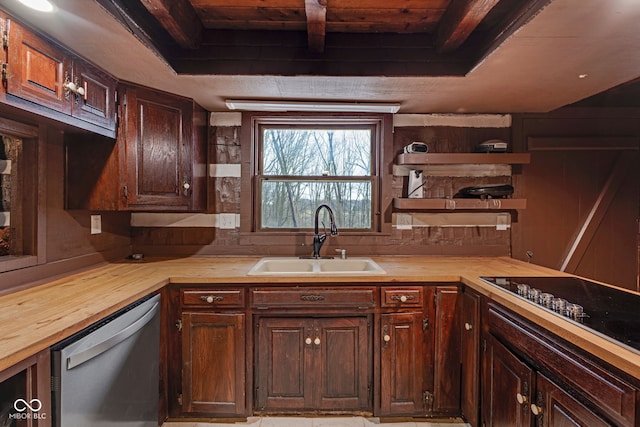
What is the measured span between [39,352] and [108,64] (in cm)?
141

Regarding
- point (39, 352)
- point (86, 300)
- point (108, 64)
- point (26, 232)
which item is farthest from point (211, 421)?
point (108, 64)

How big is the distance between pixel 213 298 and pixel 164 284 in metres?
0.28

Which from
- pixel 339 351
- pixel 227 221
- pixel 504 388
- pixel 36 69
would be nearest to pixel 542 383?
pixel 504 388

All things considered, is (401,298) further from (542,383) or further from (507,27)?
(507,27)

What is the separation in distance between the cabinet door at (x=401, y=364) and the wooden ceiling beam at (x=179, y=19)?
1880 millimetres

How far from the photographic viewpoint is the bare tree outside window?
2.54 m

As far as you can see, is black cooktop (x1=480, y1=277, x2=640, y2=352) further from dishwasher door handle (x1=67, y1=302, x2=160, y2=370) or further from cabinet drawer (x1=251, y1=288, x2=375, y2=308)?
dishwasher door handle (x1=67, y1=302, x2=160, y2=370)

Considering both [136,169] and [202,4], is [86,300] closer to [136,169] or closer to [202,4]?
[136,169]

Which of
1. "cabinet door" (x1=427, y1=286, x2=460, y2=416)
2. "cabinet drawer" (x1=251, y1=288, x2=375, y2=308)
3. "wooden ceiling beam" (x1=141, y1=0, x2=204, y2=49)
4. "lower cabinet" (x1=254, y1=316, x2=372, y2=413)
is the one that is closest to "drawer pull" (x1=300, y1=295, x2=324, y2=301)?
"cabinet drawer" (x1=251, y1=288, x2=375, y2=308)

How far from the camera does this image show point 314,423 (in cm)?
188

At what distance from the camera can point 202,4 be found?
161cm

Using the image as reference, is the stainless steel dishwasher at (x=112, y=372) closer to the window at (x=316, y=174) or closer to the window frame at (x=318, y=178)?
the window frame at (x=318, y=178)

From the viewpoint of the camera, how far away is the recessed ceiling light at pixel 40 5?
119 cm

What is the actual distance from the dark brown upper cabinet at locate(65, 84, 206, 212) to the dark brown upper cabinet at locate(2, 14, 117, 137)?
0.40 feet
